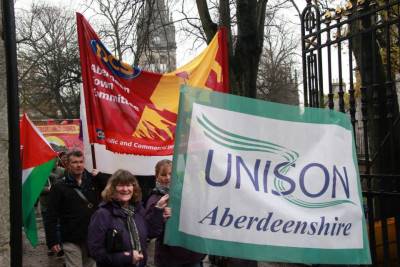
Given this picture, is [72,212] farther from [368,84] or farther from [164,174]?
[368,84]

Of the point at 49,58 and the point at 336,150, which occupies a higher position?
the point at 49,58

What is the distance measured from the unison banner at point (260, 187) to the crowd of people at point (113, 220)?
10.7 inches

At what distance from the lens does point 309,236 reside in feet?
10.8

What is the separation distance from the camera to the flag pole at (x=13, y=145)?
2.91 meters

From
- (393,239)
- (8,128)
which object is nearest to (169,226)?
(8,128)

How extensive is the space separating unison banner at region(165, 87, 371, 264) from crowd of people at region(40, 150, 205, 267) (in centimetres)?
27

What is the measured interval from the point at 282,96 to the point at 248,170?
116 feet

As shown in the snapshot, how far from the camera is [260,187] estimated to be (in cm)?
327

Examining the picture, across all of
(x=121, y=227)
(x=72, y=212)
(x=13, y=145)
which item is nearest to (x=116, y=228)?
(x=121, y=227)

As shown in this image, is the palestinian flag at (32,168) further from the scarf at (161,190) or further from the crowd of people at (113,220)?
the scarf at (161,190)

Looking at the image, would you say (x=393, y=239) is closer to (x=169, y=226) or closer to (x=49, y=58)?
(x=169, y=226)

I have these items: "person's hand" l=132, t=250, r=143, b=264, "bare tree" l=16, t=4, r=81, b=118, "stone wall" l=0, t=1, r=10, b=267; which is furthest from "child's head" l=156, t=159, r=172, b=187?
"bare tree" l=16, t=4, r=81, b=118

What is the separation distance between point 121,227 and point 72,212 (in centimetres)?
149

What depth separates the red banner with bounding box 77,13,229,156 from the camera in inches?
195
